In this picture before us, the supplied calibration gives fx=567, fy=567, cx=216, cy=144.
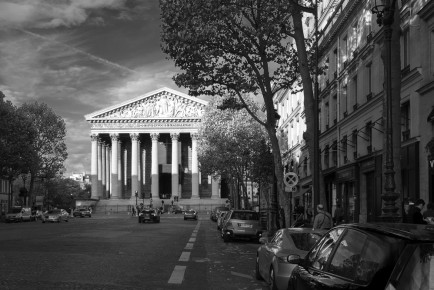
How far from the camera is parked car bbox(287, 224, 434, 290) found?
362 centimetres

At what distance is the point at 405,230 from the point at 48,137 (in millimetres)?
78129

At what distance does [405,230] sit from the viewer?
13.5 ft

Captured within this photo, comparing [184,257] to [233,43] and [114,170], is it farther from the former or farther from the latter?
[114,170]

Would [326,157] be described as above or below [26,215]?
above

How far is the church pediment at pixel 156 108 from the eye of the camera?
357 ft

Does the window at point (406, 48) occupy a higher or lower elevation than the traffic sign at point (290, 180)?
higher

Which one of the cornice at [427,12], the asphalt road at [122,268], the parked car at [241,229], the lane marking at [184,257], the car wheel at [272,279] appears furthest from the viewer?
the parked car at [241,229]

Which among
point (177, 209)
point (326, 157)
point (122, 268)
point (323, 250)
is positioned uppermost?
point (326, 157)

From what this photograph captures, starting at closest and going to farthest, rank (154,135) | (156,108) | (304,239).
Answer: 1. (304,239)
2. (154,135)
3. (156,108)

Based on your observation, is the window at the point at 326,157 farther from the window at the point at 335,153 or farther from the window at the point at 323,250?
the window at the point at 323,250

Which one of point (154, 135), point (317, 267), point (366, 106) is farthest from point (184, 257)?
point (154, 135)

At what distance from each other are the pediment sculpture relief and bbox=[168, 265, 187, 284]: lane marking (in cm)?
9648

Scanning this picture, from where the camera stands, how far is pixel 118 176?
113m

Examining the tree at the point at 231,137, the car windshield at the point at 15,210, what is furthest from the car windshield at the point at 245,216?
the car windshield at the point at 15,210
